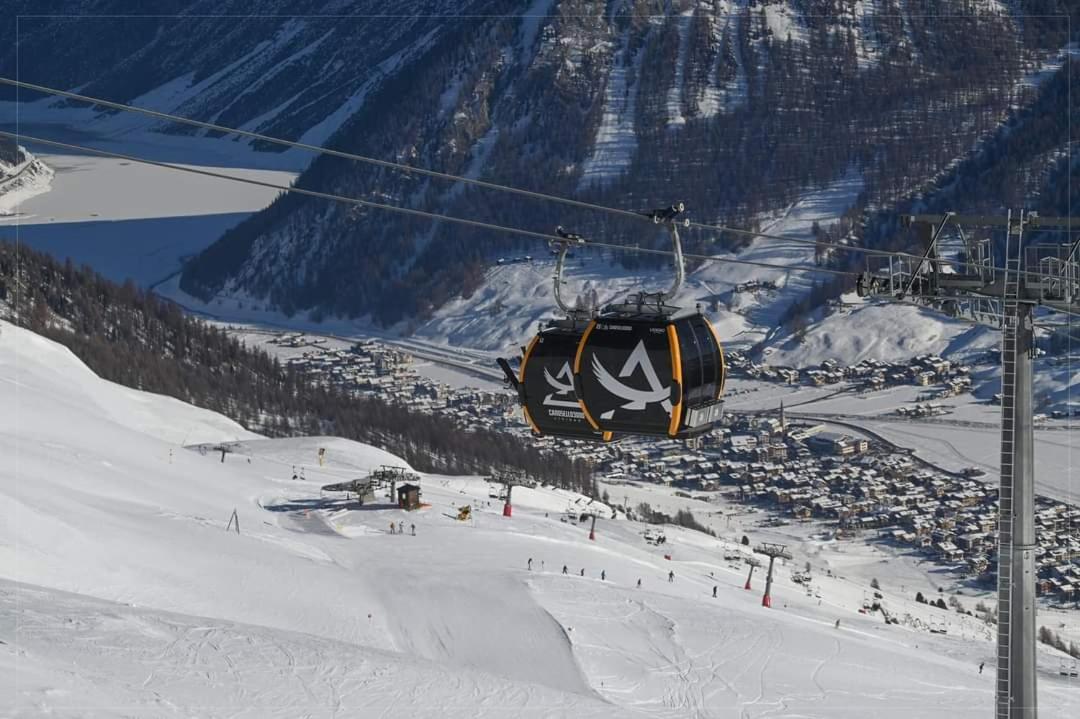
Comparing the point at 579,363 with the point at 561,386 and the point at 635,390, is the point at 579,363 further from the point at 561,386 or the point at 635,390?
the point at 635,390

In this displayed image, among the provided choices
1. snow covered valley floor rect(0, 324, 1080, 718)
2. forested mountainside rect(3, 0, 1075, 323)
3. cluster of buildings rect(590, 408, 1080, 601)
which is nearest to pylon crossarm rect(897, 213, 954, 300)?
snow covered valley floor rect(0, 324, 1080, 718)

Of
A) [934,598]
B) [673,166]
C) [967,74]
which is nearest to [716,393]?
[934,598]

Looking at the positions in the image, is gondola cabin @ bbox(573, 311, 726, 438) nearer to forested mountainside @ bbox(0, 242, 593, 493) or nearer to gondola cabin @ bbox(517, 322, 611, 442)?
gondola cabin @ bbox(517, 322, 611, 442)

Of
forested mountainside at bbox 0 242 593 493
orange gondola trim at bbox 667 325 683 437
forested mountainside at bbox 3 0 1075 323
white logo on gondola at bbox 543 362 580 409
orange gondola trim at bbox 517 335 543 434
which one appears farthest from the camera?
forested mountainside at bbox 3 0 1075 323

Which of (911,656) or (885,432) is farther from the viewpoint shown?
(885,432)

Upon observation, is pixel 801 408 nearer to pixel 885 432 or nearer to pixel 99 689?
pixel 885 432

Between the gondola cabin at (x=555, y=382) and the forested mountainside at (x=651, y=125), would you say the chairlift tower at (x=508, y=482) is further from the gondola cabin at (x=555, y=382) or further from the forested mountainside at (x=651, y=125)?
the forested mountainside at (x=651, y=125)
